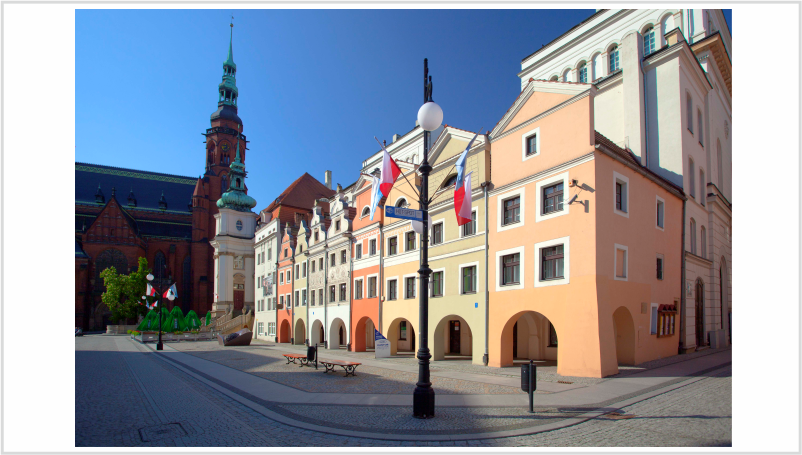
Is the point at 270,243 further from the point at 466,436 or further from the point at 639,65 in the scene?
the point at 466,436

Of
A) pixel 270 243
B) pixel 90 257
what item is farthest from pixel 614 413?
pixel 90 257

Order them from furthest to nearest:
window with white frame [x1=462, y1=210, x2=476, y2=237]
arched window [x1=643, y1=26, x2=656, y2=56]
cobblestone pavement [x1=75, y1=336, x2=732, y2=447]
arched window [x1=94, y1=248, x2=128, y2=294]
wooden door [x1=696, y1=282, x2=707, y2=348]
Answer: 1. arched window [x1=94, y1=248, x2=128, y2=294]
2. arched window [x1=643, y1=26, x2=656, y2=56]
3. wooden door [x1=696, y1=282, x2=707, y2=348]
4. window with white frame [x1=462, y1=210, x2=476, y2=237]
5. cobblestone pavement [x1=75, y1=336, x2=732, y2=447]

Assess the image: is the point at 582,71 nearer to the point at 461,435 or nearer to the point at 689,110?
the point at 689,110

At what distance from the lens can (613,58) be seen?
3119 centimetres

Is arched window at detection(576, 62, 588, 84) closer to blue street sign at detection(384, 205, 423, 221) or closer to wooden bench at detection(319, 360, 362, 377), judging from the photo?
wooden bench at detection(319, 360, 362, 377)

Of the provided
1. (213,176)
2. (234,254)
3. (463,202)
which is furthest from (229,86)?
(463,202)

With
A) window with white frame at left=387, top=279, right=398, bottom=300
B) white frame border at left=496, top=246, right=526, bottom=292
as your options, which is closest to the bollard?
white frame border at left=496, top=246, right=526, bottom=292

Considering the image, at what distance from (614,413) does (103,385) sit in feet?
50.3

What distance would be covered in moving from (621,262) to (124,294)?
6929cm

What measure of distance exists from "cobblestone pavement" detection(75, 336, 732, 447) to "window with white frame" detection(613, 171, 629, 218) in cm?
667

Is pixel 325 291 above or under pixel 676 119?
under

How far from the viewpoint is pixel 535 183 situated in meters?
19.1

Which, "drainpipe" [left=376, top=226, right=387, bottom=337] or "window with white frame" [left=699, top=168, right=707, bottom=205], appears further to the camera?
"drainpipe" [left=376, top=226, right=387, bottom=337]

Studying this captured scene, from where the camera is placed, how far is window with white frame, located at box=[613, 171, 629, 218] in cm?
1797
